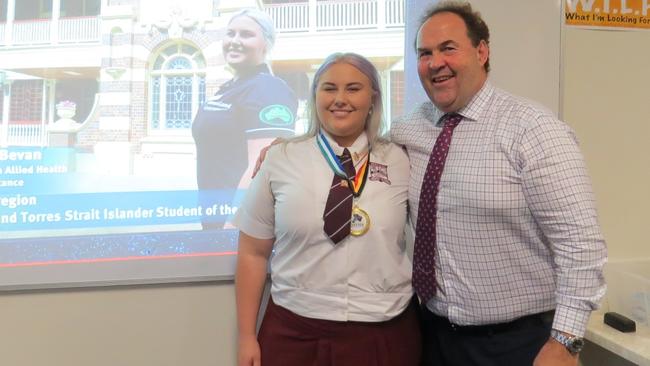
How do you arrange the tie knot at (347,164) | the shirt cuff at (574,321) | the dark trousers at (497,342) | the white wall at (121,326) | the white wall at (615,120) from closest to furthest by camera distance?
the shirt cuff at (574,321) < the dark trousers at (497,342) < the tie knot at (347,164) < the white wall at (121,326) < the white wall at (615,120)

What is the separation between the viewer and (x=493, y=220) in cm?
121

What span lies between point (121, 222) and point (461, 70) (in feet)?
4.25

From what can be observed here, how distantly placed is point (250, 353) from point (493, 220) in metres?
0.85

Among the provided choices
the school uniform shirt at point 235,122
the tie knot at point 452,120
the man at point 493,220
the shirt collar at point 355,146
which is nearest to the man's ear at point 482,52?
the man at point 493,220

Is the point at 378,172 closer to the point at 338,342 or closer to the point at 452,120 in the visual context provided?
the point at 452,120

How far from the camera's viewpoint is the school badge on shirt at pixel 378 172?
1352mm

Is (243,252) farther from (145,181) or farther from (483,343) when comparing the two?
(483,343)

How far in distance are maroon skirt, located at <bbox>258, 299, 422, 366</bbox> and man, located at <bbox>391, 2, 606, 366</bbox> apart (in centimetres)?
11

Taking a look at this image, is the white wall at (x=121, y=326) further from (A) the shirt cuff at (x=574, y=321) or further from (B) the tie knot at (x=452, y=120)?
(A) the shirt cuff at (x=574, y=321)

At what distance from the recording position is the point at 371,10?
1.70 metres

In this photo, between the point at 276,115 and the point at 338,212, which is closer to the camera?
the point at 338,212

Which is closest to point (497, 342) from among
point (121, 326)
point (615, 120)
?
point (615, 120)

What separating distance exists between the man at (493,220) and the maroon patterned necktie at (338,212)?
223mm

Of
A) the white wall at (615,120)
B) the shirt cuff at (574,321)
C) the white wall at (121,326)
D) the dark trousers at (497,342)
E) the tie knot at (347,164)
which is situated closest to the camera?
the shirt cuff at (574,321)
